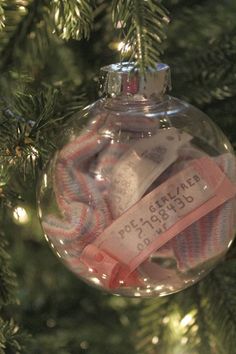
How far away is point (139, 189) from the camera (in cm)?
47

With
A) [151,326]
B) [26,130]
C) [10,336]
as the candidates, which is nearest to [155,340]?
[151,326]

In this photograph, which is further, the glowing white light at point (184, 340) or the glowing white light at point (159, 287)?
the glowing white light at point (184, 340)

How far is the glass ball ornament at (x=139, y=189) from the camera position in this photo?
0.47 m

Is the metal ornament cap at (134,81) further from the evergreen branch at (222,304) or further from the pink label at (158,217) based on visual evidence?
the evergreen branch at (222,304)

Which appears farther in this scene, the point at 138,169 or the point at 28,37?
the point at 28,37

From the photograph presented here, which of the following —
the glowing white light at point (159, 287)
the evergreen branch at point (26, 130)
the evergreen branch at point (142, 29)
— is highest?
the evergreen branch at point (142, 29)

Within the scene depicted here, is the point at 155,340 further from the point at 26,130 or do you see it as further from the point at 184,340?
the point at 26,130

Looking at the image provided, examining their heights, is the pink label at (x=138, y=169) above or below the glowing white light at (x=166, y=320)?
above

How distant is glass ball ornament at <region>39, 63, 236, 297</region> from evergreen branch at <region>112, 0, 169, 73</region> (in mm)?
27

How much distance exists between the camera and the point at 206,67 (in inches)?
25.5

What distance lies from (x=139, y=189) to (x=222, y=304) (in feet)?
0.68

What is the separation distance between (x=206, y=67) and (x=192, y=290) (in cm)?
21

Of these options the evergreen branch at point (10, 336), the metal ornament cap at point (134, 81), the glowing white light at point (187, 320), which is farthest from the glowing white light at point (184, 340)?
the metal ornament cap at point (134, 81)

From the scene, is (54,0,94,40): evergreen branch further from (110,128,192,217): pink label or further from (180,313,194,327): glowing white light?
(180,313,194,327): glowing white light
